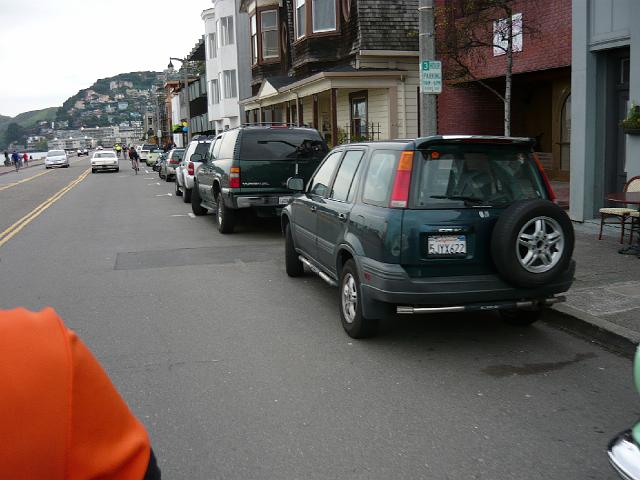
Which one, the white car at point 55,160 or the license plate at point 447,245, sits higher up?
the white car at point 55,160

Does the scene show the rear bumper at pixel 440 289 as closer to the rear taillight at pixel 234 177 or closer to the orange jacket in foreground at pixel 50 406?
the orange jacket in foreground at pixel 50 406

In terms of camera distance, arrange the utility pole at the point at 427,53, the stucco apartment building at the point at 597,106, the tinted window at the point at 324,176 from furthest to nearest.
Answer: the stucco apartment building at the point at 597,106, the utility pole at the point at 427,53, the tinted window at the point at 324,176

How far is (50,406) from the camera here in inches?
54.6

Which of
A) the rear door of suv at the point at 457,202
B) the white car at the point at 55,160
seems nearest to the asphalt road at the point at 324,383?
the rear door of suv at the point at 457,202

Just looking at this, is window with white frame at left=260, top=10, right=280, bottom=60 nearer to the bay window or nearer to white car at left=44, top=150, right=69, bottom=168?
the bay window

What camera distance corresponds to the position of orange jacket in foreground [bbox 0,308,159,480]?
137 cm

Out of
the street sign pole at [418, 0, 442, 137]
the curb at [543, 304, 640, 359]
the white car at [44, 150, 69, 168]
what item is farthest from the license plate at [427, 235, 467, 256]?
the white car at [44, 150, 69, 168]

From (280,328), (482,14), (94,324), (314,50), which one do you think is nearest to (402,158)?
(280,328)

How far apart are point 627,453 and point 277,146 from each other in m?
10.4

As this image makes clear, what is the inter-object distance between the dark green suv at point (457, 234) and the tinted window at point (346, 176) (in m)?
0.59

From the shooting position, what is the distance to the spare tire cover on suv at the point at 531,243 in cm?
544

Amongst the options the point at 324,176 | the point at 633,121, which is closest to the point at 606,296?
the point at 324,176

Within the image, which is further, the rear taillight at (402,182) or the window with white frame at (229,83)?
the window with white frame at (229,83)

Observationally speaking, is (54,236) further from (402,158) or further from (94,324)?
(402,158)
